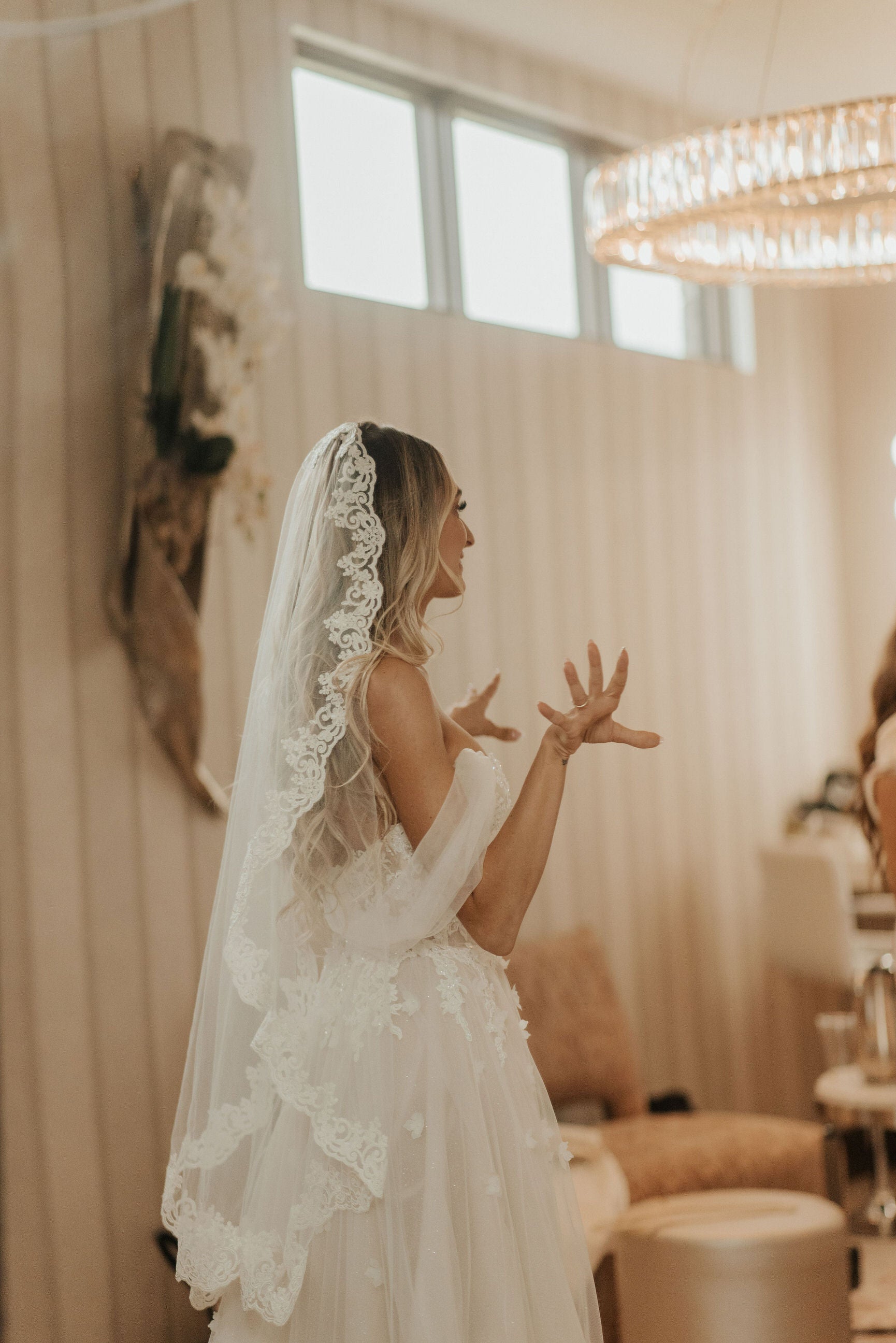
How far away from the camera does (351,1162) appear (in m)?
1.69

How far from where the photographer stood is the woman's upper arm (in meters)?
1.76

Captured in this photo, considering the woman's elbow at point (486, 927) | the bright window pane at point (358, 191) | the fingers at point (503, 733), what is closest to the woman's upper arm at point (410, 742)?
the woman's elbow at point (486, 927)

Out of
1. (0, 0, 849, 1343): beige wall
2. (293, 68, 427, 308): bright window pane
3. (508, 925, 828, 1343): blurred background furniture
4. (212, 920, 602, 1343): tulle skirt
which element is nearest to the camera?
(212, 920, 602, 1343): tulle skirt

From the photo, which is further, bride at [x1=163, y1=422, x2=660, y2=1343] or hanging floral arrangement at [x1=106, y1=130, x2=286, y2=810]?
hanging floral arrangement at [x1=106, y1=130, x2=286, y2=810]

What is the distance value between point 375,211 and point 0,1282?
2750mm

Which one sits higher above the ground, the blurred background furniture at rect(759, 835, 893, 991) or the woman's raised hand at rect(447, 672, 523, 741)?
Answer: the woman's raised hand at rect(447, 672, 523, 741)

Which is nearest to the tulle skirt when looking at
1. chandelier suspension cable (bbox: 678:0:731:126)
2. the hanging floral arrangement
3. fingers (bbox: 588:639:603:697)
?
fingers (bbox: 588:639:603:697)

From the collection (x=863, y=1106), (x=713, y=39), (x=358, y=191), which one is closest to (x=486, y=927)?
(x=863, y=1106)

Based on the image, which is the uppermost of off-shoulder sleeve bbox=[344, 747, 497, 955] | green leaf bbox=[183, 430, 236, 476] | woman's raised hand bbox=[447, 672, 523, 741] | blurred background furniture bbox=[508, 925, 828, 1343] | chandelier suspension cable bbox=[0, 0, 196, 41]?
chandelier suspension cable bbox=[0, 0, 196, 41]

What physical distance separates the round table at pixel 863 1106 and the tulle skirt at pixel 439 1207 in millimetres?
1558

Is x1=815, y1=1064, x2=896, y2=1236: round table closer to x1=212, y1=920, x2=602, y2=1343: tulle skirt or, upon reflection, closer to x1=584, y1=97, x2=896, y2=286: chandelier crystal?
x1=212, y1=920, x2=602, y2=1343: tulle skirt

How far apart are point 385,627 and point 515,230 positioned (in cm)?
265

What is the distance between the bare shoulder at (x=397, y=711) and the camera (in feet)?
5.77

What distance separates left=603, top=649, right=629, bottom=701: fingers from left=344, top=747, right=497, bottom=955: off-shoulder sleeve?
0.19 metres
